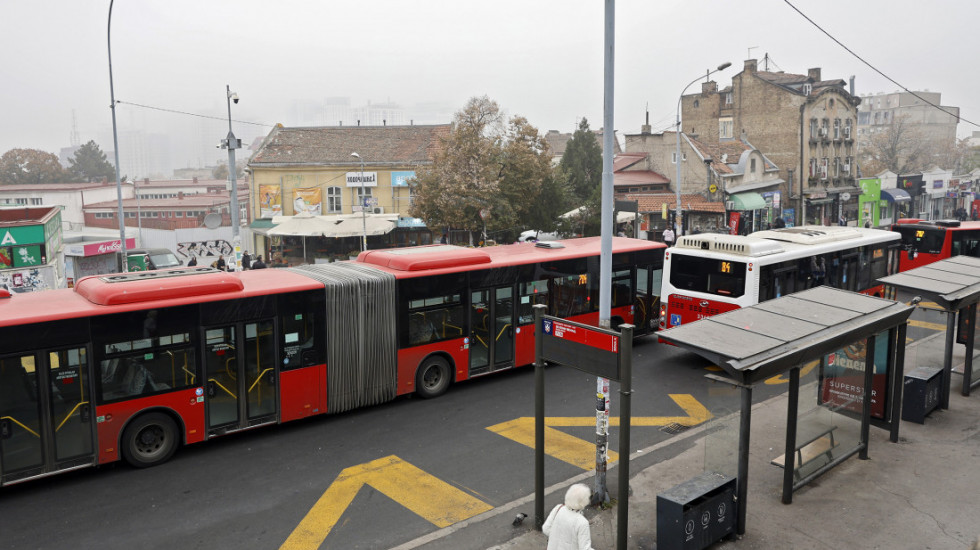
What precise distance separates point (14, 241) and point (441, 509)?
19287 mm

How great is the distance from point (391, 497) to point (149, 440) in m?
4.02

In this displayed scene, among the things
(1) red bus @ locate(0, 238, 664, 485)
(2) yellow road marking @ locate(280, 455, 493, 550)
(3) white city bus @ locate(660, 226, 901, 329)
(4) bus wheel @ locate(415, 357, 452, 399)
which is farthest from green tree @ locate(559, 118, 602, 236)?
(2) yellow road marking @ locate(280, 455, 493, 550)

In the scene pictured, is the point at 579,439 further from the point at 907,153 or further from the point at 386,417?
the point at 907,153

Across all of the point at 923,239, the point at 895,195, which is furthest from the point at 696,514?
the point at 895,195

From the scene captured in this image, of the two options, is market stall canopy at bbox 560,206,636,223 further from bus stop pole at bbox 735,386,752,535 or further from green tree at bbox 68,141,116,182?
green tree at bbox 68,141,116,182

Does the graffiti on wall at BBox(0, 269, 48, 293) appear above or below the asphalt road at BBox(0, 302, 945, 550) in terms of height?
above

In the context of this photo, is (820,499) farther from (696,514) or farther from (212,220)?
(212,220)

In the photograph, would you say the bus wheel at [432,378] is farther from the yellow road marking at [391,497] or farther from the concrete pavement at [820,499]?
the concrete pavement at [820,499]

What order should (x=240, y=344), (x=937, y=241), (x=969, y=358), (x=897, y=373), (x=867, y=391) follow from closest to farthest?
(x=867, y=391), (x=897, y=373), (x=240, y=344), (x=969, y=358), (x=937, y=241)

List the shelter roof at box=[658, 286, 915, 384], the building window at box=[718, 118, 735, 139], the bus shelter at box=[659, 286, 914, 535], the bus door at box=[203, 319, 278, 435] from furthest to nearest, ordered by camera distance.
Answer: the building window at box=[718, 118, 735, 139]
the bus door at box=[203, 319, 278, 435]
the bus shelter at box=[659, 286, 914, 535]
the shelter roof at box=[658, 286, 915, 384]

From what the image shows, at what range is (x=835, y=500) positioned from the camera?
9.21 metres

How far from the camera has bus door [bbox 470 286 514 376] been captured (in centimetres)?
1445

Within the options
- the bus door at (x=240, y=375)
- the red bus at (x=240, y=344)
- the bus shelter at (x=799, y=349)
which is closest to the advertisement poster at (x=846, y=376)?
the bus shelter at (x=799, y=349)

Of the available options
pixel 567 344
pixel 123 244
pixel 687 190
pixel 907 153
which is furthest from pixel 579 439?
pixel 907 153
